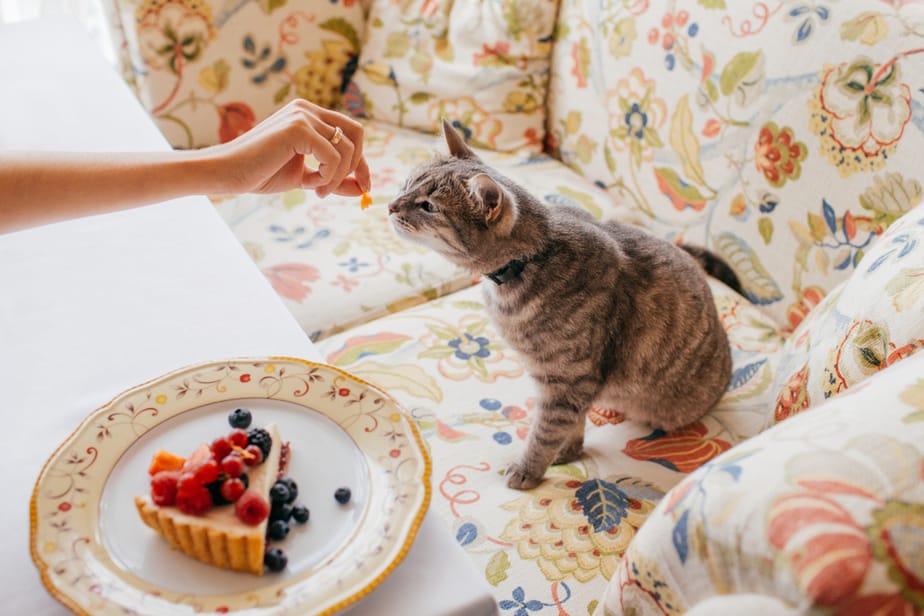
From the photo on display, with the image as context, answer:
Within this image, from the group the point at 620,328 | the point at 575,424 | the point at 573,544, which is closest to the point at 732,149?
the point at 620,328

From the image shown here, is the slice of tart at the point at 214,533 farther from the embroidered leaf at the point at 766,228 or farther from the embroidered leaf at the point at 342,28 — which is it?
the embroidered leaf at the point at 342,28

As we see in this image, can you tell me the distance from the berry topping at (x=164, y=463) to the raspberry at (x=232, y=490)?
0.20 ft

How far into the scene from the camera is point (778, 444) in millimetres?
614

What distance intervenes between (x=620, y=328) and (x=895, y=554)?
2.25 feet

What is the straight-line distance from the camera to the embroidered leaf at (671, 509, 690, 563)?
1.98ft

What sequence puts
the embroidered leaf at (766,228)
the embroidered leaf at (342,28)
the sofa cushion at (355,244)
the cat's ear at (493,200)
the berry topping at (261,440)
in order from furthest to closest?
the embroidered leaf at (342,28) < the sofa cushion at (355,244) < the embroidered leaf at (766,228) < the cat's ear at (493,200) < the berry topping at (261,440)

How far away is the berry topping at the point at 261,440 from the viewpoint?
70cm

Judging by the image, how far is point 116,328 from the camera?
891 millimetres

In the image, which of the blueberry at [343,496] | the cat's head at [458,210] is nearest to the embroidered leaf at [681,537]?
the blueberry at [343,496]

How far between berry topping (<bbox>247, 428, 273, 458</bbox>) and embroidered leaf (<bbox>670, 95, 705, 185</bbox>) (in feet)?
3.44

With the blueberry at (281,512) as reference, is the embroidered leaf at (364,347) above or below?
below

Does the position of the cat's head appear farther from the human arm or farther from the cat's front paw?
the cat's front paw

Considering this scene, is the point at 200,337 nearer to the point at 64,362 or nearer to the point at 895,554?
the point at 64,362

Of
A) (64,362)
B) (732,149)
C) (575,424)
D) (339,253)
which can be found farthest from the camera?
(339,253)
